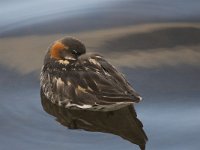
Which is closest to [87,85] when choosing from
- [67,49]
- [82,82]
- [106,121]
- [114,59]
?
[82,82]

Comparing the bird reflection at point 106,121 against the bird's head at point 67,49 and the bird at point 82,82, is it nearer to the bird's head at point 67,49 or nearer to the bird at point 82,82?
the bird at point 82,82

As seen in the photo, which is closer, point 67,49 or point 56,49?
point 67,49

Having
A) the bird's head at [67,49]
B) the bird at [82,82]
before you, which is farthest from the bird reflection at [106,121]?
the bird's head at [67,49]

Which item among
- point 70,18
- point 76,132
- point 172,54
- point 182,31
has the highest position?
point 70,18

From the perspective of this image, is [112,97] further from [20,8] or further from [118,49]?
[20,8]

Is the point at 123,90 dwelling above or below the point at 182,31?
below

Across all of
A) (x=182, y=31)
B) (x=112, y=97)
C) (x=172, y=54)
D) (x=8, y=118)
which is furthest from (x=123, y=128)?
(x=182, y=31)

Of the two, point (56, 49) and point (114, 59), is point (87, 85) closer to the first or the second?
point (56, 49)

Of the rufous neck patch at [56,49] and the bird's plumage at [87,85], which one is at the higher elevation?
the rufous neck patch at [56,49]
